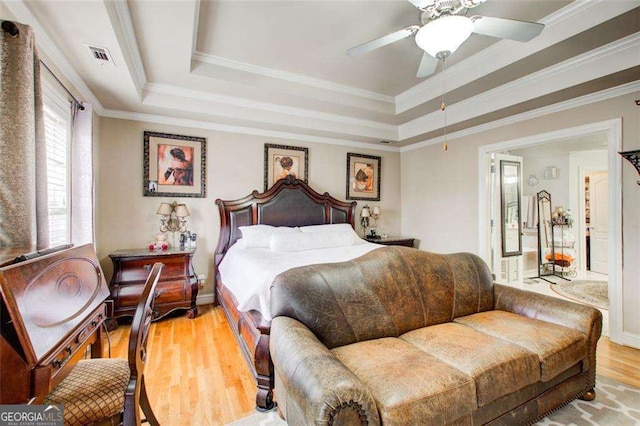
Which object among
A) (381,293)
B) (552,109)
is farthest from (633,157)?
(381,293)

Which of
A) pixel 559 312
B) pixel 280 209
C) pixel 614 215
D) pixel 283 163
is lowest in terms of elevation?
pixel 559 312

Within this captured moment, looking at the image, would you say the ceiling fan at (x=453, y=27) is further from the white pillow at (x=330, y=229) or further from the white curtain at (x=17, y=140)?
the white pillow at (x=330, y=229)

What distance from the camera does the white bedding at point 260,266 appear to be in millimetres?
2072

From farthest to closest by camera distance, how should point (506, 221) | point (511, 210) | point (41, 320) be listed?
point (511, 210) < point (506, 221) < point (41, 320)

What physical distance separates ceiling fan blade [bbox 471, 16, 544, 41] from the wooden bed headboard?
9.62 ft

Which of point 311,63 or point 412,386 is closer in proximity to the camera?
point 412,386

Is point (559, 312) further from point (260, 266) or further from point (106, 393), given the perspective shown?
point (106, 393)

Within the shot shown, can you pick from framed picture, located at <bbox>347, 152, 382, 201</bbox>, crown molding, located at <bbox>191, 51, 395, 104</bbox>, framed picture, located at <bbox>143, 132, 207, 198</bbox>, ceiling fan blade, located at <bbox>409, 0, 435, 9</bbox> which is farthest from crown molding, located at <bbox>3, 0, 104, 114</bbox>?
framed picture, located at <bbox>347, 152, 382, 201</bbox>

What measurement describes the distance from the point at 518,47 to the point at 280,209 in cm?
326

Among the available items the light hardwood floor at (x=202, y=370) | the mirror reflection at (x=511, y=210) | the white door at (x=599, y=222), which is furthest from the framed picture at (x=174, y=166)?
the white door at (x=599, y=222)

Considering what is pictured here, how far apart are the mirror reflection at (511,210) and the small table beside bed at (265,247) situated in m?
2.32

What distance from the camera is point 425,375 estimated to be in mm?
1321

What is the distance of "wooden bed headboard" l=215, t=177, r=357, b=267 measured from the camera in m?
3.89

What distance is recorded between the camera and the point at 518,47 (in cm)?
258
